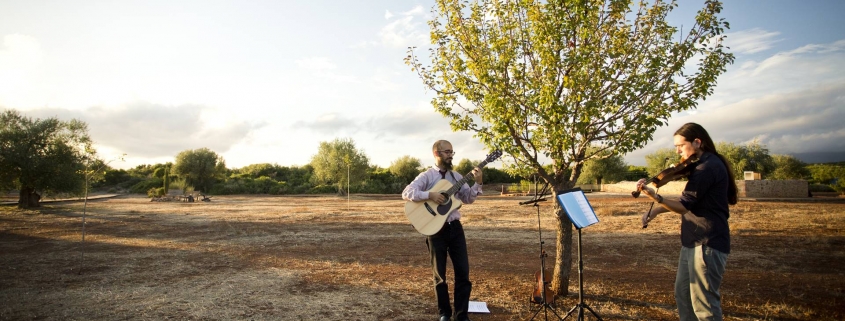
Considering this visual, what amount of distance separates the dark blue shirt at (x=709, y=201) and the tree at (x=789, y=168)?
54.0m

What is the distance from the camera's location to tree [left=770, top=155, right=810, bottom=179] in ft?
150

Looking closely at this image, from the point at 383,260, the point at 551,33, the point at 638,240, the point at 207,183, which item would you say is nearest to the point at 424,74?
the point at 551,33

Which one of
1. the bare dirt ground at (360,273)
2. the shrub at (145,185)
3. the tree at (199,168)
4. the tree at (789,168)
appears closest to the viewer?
the bare dirt ground at (360,273)

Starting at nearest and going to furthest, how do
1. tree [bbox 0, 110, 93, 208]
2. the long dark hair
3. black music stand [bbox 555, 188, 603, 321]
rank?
the long dark hair
black music stand [bbox 555, 188, 603, 321]
tree [bbox 0, 110, 93, 208]

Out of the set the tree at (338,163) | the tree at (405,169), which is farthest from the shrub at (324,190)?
the tree at (405,169)

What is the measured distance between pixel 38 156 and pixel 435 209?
31694 millimetres

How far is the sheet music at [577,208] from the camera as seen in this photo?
4188mm

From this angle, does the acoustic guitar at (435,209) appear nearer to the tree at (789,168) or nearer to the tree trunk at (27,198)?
the tree trunk at (27,198)

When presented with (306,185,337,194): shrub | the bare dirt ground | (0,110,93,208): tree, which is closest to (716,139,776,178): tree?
the bare dirt ground

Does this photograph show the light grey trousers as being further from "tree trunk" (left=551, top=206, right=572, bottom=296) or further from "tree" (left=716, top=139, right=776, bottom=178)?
"tree" (left=716, top=139, right=776, bottom=178)

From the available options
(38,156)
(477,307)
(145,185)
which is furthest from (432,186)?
(145,185)

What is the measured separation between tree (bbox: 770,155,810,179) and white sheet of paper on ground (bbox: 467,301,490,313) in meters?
53.3

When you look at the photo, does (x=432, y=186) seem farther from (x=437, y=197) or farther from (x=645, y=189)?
(x=645, y=189)

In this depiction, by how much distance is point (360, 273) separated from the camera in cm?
854
